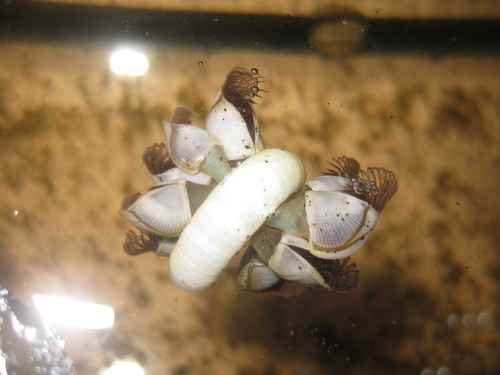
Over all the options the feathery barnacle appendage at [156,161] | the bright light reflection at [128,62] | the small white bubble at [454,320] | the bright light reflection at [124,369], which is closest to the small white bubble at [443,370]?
the small white bubble at [454,320]

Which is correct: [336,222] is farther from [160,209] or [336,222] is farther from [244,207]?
[160,209]

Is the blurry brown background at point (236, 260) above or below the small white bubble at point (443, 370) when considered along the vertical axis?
above

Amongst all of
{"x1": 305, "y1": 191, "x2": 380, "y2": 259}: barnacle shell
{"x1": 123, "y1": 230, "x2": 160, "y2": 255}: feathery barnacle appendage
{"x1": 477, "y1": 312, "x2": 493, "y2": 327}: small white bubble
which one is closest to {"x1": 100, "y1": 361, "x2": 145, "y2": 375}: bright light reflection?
{"x1": 123, "y1": 230, "x2": 160, "y2": 255}: feathery barnacle appendage

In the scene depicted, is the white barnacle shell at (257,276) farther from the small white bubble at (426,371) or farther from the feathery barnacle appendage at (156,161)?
the small white bubble at (426,371)

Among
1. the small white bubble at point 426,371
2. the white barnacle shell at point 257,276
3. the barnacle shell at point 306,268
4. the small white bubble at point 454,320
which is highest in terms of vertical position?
the barnacle shell at point 306,268

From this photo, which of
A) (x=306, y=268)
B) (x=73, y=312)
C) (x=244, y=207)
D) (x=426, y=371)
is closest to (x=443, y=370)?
(x=426, y=371)

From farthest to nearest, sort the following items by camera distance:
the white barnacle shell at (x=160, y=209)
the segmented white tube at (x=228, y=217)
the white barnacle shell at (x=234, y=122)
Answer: the white barnacle shell at (x=234, y=122)
the white barnacle shell at (x=160, y=209)
the segmented white tube at (x=228, y=217)
